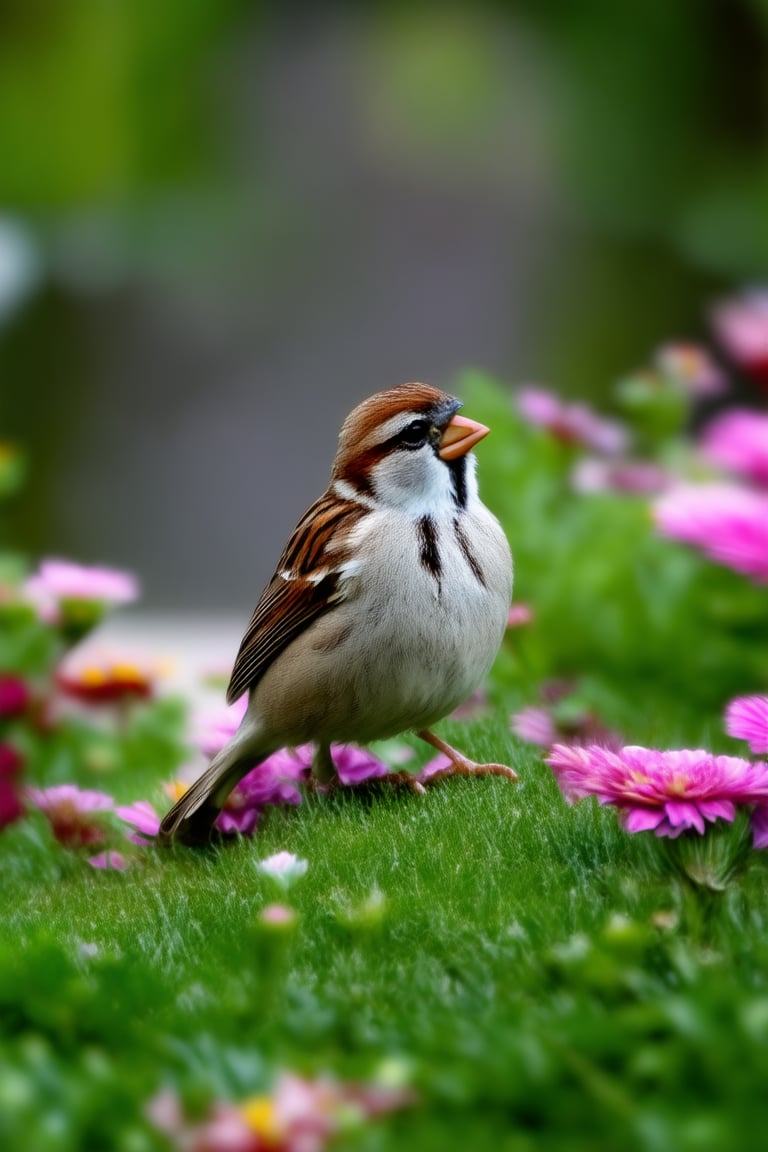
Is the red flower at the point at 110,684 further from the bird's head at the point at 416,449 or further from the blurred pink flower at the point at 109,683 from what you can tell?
the bird's head at the point at 416,449

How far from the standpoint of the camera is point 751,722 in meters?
2.28

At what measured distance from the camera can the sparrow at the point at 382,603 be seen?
9.07 feet

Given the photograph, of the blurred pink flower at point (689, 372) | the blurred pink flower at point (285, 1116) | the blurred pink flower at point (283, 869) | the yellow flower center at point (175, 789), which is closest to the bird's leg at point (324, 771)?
the yellow flower center at point (175, 789)

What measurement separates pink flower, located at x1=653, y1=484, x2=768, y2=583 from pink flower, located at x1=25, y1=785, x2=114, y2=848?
1.31 m

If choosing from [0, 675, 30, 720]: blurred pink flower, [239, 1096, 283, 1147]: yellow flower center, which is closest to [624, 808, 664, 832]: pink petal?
[239, 1096, 283, 1147]: yellow flower center

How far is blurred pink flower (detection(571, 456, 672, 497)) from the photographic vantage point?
4.28 metres

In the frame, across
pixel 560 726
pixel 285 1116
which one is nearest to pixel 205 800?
pixel 560 726

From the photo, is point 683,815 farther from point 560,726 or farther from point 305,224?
point 305,224

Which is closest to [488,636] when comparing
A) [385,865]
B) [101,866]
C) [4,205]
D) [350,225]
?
[385,865]

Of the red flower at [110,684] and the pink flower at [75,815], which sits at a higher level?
the red flower at [110,684]

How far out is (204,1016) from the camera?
1897mm

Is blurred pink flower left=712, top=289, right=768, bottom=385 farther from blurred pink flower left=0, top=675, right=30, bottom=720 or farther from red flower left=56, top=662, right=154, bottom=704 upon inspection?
blurred pink flower left=0, top=675, right=30, bottom=720

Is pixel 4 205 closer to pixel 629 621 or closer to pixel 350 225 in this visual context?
pixel 350 225

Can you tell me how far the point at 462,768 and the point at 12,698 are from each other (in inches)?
54.8
